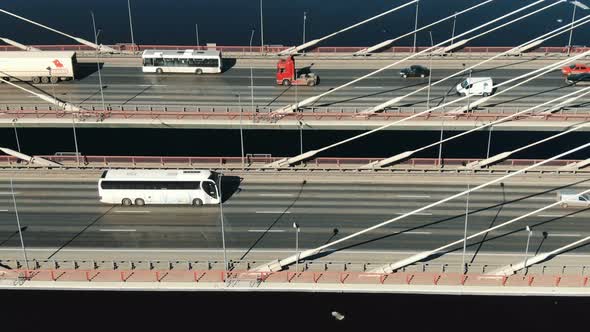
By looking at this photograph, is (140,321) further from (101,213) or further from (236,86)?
(236,86)

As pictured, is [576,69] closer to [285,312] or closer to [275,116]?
[275,116]

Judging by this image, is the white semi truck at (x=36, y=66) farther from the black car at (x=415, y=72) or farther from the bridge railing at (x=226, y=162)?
the black car at (x=415, y=72)

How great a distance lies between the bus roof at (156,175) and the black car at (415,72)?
28.3m

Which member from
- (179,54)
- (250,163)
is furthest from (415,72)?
(179,54)

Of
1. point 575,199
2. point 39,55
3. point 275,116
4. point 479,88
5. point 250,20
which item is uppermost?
point 250,20

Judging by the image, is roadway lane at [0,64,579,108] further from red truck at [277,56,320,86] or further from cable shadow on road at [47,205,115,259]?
cable shadow on road at [47,205,115,259]

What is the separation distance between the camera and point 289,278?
1614 inches

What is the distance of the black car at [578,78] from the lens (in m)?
65.5

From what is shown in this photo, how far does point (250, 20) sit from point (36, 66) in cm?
5302

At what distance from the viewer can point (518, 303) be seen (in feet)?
156

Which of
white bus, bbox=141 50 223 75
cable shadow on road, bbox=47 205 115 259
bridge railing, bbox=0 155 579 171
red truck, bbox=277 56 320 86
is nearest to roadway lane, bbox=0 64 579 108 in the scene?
red truck, bbox=277 56 320 86

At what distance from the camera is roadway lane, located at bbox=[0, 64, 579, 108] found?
6253 cm

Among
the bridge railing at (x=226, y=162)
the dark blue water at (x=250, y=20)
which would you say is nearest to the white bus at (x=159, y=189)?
the bridge railing at (x=226, y=162)

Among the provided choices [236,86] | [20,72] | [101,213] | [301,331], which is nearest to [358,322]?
[301,331]
